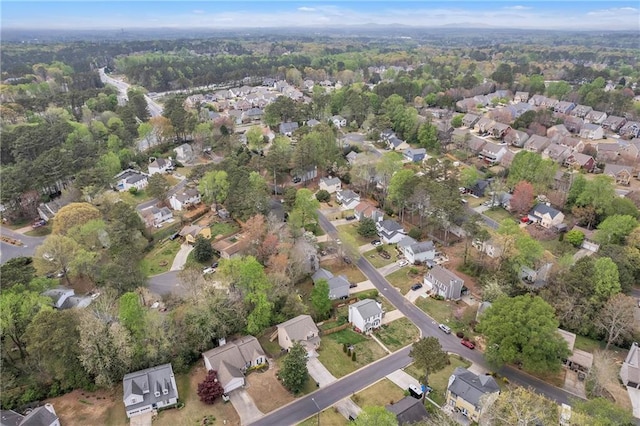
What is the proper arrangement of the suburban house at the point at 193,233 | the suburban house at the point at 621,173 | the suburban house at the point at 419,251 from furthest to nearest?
1. the suburban house at the point at 621,173
2. the suburban house at the point at 193,233
3. the suburban house at the point at 419,251

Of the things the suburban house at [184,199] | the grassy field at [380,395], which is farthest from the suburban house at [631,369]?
the suburban house at [184,199]

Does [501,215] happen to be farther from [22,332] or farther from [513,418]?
[22,332]

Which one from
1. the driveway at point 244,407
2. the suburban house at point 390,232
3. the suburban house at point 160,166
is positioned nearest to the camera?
the driveway at point 244,407

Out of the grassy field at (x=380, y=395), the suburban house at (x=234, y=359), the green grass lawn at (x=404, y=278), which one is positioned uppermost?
the suburban house at (x=234, y=359)

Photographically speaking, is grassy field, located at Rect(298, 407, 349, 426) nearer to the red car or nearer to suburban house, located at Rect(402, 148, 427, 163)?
A: the red car

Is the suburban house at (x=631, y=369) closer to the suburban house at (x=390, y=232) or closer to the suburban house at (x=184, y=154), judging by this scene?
the suburban house at (x=390, y=232)

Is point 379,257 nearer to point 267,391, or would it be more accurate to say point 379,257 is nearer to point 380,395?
point 380,395
